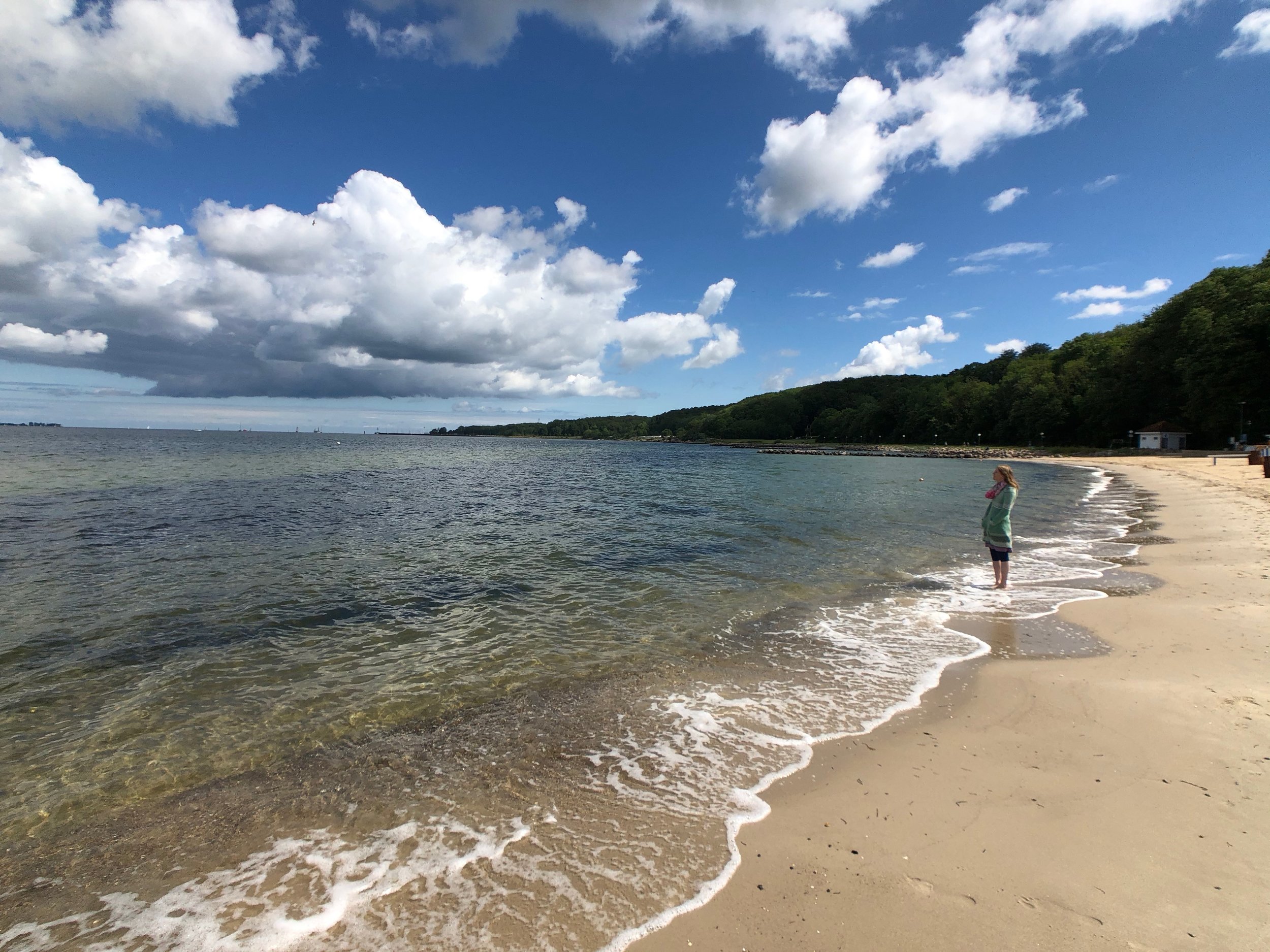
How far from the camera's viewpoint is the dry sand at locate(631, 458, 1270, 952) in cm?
316

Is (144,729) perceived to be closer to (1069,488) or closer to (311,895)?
(311,895)

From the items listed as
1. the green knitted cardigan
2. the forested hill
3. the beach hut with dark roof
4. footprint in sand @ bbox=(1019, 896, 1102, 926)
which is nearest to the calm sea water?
the green knitted cardigan

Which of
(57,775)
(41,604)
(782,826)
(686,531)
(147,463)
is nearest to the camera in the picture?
(782,826)

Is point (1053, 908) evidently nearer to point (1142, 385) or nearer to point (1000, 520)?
point (1000, 520)

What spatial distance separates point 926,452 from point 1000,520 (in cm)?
12123

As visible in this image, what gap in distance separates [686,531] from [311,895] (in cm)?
1667

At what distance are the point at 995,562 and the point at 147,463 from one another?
2619 inches

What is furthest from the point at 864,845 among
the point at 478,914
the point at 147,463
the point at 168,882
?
the point at 147,463

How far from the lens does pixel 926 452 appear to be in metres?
119

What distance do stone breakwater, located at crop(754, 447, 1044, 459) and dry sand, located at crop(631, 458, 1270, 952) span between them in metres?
100

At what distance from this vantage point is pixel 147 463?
52.0 metres

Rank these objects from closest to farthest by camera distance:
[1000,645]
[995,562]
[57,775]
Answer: [57,775], [1000,645], [995,562]

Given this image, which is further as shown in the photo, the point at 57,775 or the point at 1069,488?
the point at 1069,488

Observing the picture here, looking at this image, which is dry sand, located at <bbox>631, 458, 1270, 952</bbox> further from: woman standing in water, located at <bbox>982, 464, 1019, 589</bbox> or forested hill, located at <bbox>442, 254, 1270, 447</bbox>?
forested hill, located at <bbox>442, 254, 1270, 447</bbox>
